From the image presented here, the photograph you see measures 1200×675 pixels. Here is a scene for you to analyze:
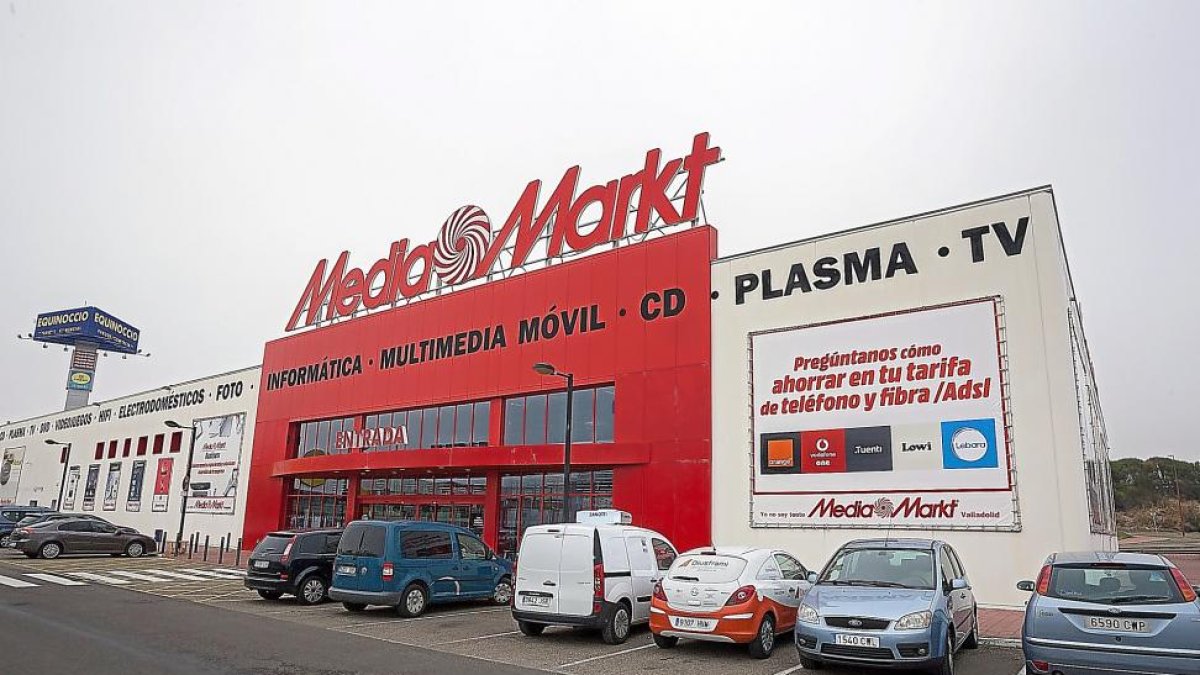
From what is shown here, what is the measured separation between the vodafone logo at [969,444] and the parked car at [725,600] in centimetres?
637

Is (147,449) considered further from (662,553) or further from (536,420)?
(662,553)

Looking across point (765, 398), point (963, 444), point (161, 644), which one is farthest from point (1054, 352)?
point (161, 644)

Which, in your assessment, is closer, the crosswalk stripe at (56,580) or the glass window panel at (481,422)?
the crosswalk stripe at (56,580)

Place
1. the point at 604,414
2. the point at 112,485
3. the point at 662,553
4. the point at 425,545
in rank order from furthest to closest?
1. the point at 112,485
2. the point at 604,414
3. the point at 425,545
4. the point at 662,553

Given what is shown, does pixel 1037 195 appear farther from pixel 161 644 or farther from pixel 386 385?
pixel 386 385

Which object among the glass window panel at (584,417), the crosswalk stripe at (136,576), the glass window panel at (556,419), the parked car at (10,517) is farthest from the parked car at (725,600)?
the parked car at (10,517)

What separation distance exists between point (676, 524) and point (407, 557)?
736cm

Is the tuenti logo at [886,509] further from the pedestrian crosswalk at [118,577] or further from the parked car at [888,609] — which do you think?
the pedestrian crosswalk at [118,577]

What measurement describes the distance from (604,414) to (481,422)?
202 inches

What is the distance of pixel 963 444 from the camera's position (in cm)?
1574

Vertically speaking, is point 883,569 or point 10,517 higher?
point 883,569

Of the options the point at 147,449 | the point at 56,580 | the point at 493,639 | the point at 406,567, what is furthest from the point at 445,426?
the point at 147,449

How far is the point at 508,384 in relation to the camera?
79.6 feet

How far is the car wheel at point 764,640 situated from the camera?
10.1 meters
